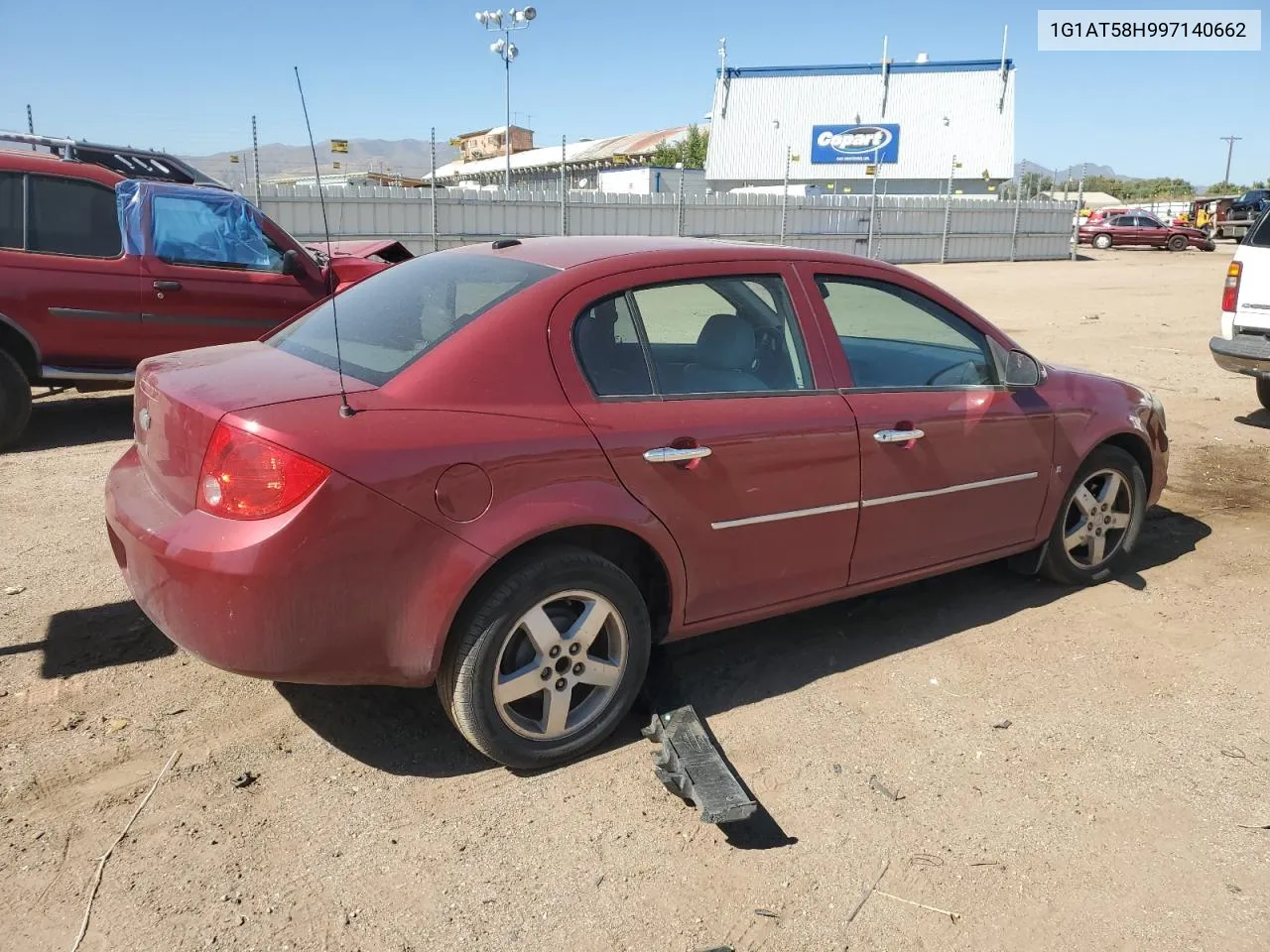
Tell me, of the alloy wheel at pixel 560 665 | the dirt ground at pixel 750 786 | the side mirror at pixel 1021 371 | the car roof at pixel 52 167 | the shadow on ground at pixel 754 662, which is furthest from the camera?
the car roof at pixel 52 167

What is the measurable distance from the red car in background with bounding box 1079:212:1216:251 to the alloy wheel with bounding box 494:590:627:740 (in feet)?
131

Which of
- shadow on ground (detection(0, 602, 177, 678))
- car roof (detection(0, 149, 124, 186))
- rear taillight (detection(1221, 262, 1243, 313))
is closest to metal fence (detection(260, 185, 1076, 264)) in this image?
car roof (detection(0, 149, 124, 186))

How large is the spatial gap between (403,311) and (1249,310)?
771 centimetres

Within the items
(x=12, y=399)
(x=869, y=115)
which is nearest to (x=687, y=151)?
(x=869, y=115)

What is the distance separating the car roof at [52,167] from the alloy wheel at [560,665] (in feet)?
19.3

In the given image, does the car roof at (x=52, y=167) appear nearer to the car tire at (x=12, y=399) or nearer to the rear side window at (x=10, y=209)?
the rear side window at (x=10, y=209)

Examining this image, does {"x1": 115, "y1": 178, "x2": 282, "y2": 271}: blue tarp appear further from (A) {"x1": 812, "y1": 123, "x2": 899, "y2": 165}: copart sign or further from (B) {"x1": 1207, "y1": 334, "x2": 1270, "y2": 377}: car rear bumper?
(A) {"x1": 812, "y1": 123, "x2": 899, "y2": 165}: copart sign

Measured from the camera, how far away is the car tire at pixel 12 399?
6.65 metres

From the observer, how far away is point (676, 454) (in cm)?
320

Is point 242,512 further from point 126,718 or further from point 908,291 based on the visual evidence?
point 908,291

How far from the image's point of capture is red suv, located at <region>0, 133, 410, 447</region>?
6.73 metres

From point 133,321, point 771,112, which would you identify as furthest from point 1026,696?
point 771,112

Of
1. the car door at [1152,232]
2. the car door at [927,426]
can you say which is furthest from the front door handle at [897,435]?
the car door at [1152,232]

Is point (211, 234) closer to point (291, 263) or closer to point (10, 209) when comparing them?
point (291, 263)
